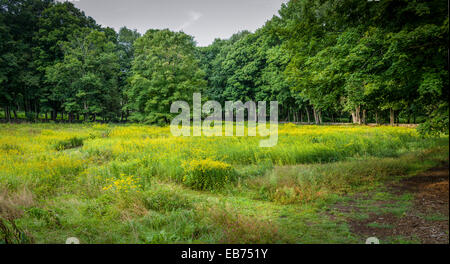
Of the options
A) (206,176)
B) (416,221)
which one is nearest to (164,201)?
(206,176)

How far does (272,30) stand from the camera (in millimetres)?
10227

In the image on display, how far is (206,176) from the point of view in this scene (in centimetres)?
765

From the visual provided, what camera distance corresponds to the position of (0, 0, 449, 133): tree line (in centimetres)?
559

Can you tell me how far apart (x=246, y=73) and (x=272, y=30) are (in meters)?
32.5

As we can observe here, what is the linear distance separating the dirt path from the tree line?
87.8 inches

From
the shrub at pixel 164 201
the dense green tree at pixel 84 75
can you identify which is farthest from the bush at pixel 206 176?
the dense green tree at pixel 84 75

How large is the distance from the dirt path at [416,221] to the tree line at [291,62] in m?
2.23

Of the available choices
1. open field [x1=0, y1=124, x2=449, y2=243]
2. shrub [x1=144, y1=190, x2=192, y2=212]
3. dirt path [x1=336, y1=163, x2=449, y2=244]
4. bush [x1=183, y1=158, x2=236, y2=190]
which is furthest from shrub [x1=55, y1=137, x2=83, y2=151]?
dirt path [x1=336, y1=163, x2=449, y2=244]

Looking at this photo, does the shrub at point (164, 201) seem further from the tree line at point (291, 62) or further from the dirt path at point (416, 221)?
the tree line at point (291, 62)

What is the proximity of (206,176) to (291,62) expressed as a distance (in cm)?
689

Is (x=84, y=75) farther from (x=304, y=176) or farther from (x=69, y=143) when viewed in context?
(x=304, y=176)
